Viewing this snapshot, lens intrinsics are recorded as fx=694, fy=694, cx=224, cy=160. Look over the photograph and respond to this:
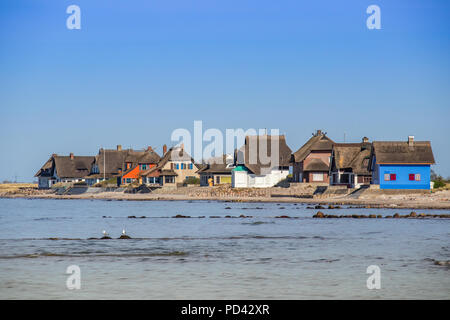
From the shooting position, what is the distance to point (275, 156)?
3841 inches

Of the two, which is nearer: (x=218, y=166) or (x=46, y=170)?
(x=218, y=166)

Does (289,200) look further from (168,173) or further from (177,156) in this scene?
(177,156)

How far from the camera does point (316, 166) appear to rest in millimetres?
86625

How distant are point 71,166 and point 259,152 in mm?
43513

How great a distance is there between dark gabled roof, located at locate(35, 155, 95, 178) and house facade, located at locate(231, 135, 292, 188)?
39863 millimetres

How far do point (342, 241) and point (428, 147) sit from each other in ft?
140

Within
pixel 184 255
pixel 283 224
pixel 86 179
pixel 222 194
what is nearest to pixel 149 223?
pixel 283 224

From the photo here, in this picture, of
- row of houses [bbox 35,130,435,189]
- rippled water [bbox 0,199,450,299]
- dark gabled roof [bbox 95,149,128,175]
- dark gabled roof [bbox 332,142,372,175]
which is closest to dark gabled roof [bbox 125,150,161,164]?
row of houses [bbox 35,130,435,189]

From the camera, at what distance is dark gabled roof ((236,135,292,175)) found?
9394cm

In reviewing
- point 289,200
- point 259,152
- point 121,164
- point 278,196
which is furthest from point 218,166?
point 121,164

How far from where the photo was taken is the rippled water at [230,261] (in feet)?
59.1

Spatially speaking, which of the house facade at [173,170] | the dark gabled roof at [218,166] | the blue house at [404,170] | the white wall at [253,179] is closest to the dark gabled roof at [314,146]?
the white wall at [253,179]

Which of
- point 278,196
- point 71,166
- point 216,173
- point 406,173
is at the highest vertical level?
point 71,166
